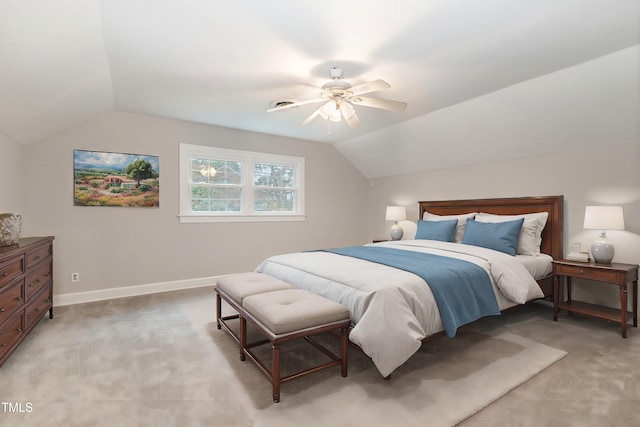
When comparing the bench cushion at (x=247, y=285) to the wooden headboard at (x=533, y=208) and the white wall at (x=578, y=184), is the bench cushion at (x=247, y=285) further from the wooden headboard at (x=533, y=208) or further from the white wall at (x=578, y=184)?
the white wall at (x=578, y=184)

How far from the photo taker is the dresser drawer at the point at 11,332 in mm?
2225

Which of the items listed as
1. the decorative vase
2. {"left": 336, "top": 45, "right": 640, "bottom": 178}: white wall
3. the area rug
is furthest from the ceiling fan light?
the decorative vase

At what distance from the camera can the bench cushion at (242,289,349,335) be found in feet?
6.56

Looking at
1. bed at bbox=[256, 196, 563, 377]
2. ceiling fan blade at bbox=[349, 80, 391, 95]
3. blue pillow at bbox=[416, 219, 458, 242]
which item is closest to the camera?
bed at bbox=[256, 196, 563, 377]

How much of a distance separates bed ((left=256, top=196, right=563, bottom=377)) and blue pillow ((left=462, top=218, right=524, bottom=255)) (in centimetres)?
1

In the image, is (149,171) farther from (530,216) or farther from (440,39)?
(530,216)

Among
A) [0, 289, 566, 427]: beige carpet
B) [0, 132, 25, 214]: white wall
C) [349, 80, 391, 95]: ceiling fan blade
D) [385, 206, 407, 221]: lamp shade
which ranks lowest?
[0, 289, 566, 427]: beige carpet

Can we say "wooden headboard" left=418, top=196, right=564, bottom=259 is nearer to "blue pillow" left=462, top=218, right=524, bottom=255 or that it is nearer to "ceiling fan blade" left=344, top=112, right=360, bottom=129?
"blue pillow" left=462, top=218, right=524, bottom=255

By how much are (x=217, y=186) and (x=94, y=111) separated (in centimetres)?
174

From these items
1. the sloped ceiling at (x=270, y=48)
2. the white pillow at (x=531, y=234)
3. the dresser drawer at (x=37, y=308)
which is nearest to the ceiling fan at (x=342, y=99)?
the sloped ceiling at (x=270, y=48)

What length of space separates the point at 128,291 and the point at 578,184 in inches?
218

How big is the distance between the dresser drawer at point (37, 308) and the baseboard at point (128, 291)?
1.93ft

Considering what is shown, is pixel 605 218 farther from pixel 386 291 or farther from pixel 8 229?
pixel 8 229

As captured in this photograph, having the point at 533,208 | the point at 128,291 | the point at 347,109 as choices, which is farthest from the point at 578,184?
the point at 128,291
